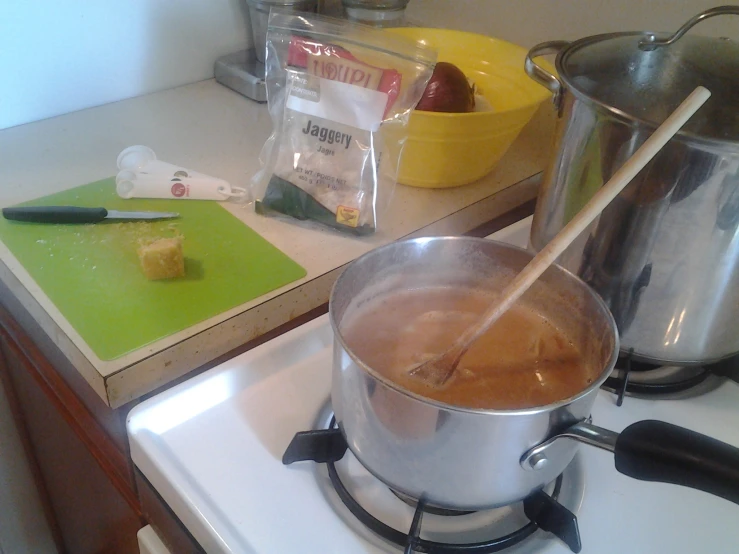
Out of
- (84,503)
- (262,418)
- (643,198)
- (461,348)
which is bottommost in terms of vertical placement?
(84,503)

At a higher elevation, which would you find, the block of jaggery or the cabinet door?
the block of jaggery

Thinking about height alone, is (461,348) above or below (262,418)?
above

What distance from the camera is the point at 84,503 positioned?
861 mm

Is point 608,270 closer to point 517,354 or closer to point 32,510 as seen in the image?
point 517,354

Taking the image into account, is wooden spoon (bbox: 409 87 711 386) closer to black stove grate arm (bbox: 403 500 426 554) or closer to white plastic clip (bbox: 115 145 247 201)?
black stove grate arm (bbox: 403 500 426 554)

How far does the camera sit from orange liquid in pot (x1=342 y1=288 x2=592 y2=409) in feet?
1.60

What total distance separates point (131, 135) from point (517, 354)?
Answer: 0.67 m

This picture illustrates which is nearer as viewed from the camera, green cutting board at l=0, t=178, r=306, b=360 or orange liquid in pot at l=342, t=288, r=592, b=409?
orange liquid in pot at l=342, t=288, r=592, b=409

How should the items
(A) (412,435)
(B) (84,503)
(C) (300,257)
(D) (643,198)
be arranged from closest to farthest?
(A) (412,435)
(D) (643,198)
(C) (300,257)
(B) (84,503)

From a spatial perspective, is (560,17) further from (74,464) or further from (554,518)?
(74,464)

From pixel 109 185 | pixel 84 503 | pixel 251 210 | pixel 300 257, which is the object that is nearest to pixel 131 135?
pixel 109 185

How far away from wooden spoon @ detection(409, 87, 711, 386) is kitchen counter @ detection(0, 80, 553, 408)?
223 mm

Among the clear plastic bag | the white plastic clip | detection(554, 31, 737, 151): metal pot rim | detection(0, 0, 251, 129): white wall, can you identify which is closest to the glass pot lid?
detection(554, 31, 737, 151): metal pot rim

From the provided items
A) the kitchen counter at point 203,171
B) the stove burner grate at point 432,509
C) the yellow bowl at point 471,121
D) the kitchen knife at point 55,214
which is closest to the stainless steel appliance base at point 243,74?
the kitchen counter at point 203,171
